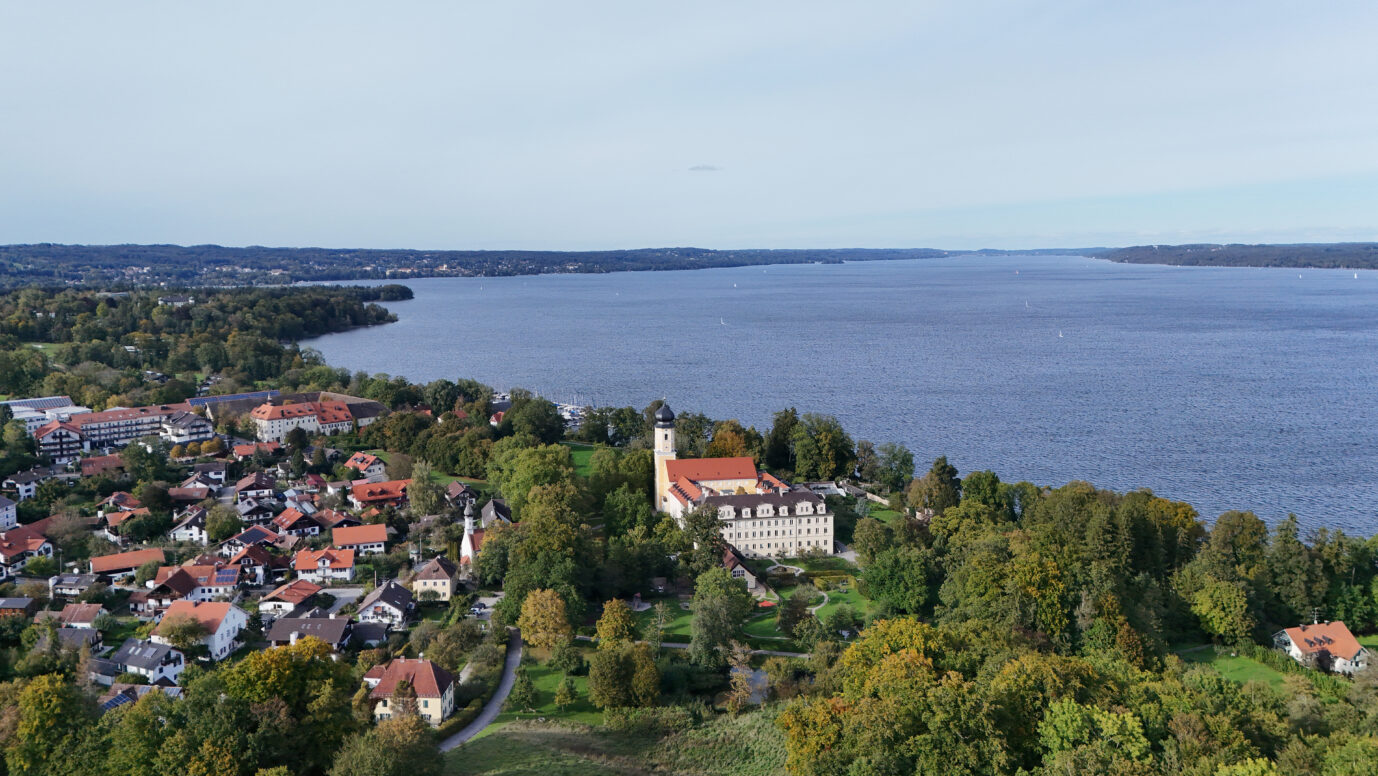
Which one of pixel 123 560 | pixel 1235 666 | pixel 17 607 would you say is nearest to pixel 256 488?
pixel 123 560

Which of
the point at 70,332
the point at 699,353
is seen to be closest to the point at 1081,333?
the point at 699,353

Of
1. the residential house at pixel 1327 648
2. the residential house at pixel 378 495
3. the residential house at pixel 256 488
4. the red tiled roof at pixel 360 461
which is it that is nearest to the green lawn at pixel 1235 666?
the residential house at pixel 1327 648

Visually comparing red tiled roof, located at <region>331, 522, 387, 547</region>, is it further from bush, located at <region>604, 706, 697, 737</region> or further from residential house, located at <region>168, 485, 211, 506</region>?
bush, located at <region>604, 706, 697, 737</region>

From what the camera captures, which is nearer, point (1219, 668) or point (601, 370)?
point (1219, 668)

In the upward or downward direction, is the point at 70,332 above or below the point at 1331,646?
above

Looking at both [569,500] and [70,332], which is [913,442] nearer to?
[569,500]

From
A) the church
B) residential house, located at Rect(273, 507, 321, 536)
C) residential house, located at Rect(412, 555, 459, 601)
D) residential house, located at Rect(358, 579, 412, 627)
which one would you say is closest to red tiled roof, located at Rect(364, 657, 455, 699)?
residential house, located at Rect(358, 579, 412, 627)

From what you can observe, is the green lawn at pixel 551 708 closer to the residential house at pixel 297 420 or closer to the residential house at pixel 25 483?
the residential house at pixel 25 483
